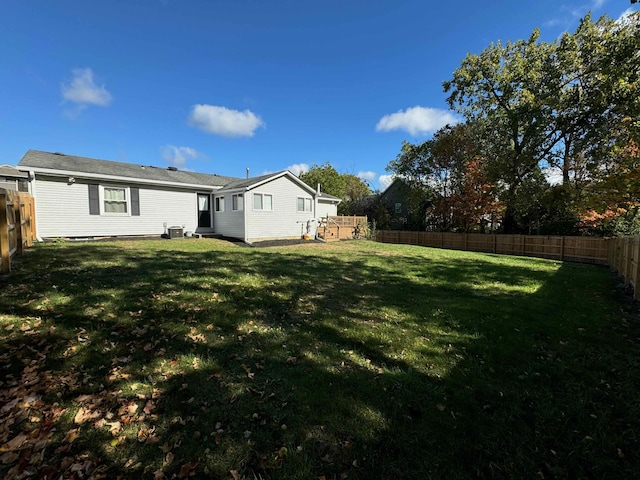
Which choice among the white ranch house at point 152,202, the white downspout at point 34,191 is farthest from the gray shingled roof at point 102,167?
the white downspout at point 34,191

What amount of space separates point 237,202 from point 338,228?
7389 mm

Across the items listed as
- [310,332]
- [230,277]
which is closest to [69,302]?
[230,277]

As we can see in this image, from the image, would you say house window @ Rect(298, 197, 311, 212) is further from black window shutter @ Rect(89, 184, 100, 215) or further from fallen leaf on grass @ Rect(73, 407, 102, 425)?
fallen leaf on grass @ Rect(73, 407, 102, 425)

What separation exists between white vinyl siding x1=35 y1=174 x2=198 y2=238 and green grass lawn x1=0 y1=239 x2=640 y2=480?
326 inches

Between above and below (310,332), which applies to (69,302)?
above

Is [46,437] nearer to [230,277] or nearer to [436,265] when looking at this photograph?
[230,277]

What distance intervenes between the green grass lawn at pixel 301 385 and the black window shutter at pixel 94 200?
862 cm

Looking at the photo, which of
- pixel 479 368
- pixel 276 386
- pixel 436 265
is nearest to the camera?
pixel 276 386

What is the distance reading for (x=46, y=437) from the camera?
208 centimetres

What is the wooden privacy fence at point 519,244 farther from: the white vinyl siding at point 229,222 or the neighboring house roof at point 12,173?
the neighboring house roof at point 12,173

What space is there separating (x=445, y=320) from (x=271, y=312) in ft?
9.13

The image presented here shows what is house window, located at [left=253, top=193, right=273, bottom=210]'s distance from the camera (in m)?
15.3

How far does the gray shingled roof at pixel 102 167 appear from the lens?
11.9 metres

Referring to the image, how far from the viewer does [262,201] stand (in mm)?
15625
